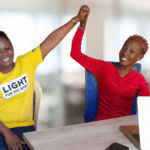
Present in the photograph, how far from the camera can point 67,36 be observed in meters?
2.27

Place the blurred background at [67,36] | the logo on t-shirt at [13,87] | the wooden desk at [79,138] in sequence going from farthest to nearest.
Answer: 1. the blurred background at [67,36]
2. the logo on t-shirt at [13,87]
3. the wooden desk at [79,138]

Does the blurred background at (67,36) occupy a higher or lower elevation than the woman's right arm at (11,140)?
higher

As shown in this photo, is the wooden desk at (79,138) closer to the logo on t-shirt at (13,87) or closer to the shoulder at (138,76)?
the logo on t-shirt at (13,87)

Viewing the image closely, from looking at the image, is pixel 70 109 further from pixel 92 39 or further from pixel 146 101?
pixel 146 101

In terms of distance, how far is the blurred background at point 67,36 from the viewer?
6.80ft

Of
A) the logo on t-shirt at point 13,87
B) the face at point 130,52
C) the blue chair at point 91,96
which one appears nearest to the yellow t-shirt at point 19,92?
the logo on t-shirt at point 13,87

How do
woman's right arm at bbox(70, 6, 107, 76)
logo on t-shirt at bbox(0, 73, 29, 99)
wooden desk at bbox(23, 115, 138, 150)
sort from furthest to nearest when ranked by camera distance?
1. woman's right arm at bbox(70, 6, 107, 76)
2. logo on t-shirt at bbox(0, 73, 29, 99)
3. wooden desk at bbox(23, 115, 138, 150)

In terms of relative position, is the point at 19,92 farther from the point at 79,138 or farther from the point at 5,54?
the point at 79,138

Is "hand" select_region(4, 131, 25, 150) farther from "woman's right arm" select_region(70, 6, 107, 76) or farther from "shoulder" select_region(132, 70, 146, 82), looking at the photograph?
"shoulder" select_region(132, 70, 146, 82)

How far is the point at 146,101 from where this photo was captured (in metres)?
0.81

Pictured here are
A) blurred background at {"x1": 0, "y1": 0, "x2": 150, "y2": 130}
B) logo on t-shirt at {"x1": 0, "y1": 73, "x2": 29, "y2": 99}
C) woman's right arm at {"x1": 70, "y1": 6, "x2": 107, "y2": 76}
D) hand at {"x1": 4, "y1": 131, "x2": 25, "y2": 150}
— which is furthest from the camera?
blurred background at {"x1": 0, "y1": 0, "x2": 150, "y2": 130}

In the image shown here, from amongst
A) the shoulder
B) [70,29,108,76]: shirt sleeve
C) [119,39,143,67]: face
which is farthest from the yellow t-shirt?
the shoulder

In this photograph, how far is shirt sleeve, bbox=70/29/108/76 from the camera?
5.38ft

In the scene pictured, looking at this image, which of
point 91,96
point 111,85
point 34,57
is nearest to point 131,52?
point 111,85
